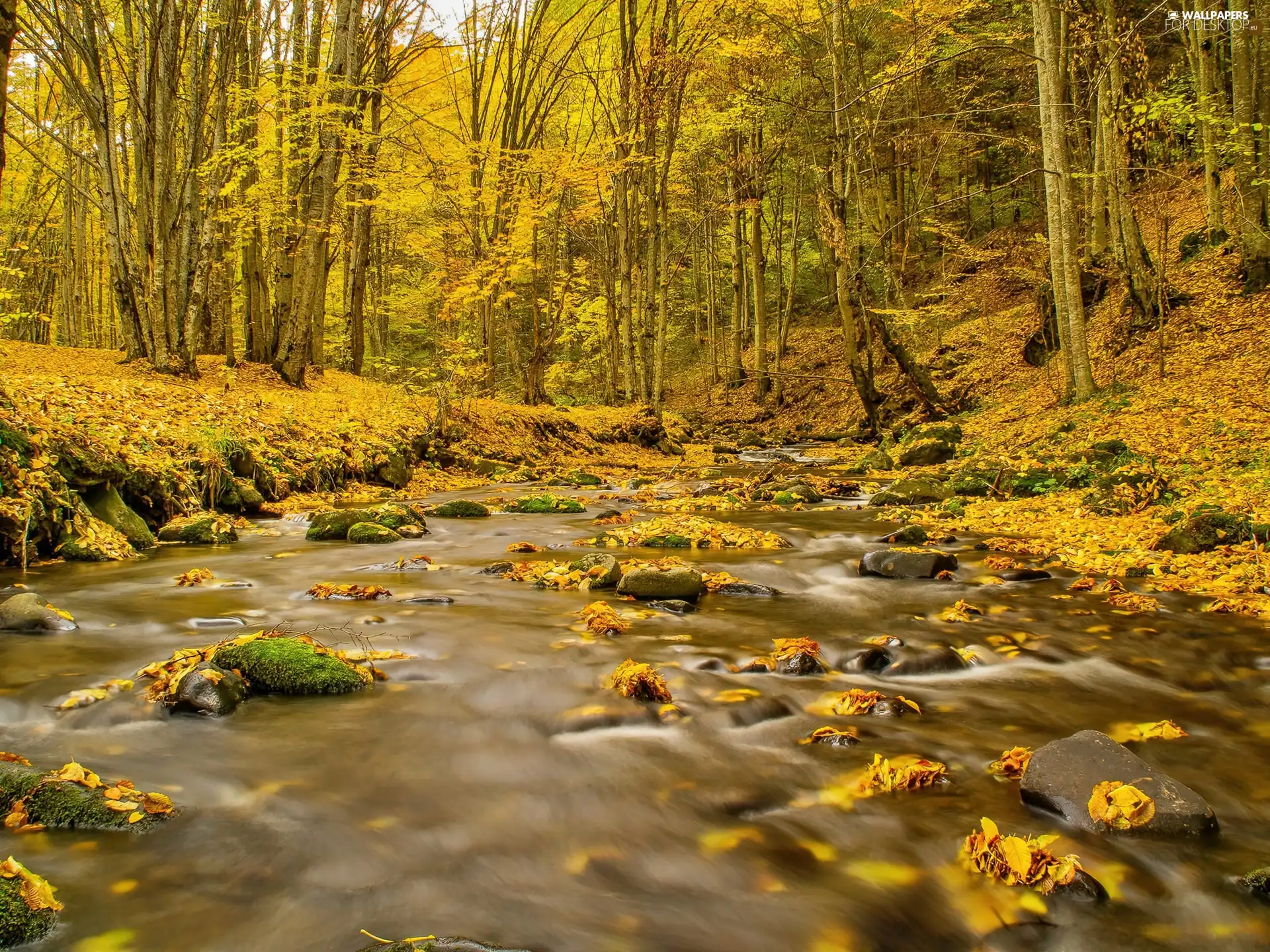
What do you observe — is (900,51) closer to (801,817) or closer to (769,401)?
(769,401)

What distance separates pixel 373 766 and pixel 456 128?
97.4 ft

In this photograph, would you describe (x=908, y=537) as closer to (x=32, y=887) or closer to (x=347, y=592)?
(x=347, y=592)

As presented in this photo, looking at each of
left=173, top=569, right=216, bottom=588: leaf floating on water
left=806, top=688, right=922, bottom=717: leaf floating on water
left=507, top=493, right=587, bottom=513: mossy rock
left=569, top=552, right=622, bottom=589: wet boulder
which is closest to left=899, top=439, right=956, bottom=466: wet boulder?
left=507, top=493, right=587, bottom=513: mossy rock

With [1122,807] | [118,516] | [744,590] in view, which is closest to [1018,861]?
[1122,807]

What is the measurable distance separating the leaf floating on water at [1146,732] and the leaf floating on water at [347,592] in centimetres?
533

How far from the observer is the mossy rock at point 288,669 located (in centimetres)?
409

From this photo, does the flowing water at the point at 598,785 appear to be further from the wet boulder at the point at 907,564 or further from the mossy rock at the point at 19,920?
the wet boulder at the point at 907,564

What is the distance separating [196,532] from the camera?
342 inches

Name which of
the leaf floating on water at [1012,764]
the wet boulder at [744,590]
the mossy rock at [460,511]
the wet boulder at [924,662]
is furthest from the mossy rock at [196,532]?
the leaf floating on water at [1012,764]

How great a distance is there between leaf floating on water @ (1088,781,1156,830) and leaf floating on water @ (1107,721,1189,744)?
95 centimetres

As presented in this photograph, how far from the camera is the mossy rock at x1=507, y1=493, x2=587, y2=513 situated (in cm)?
1179

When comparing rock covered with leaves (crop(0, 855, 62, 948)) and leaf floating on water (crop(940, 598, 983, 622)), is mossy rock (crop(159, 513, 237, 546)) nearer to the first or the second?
rock covered with leaves (crop(0, 855, 62, 948))

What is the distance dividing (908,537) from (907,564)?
4.77 ft

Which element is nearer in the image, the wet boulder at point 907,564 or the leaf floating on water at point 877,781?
the leaf floating on water at point 877,781
